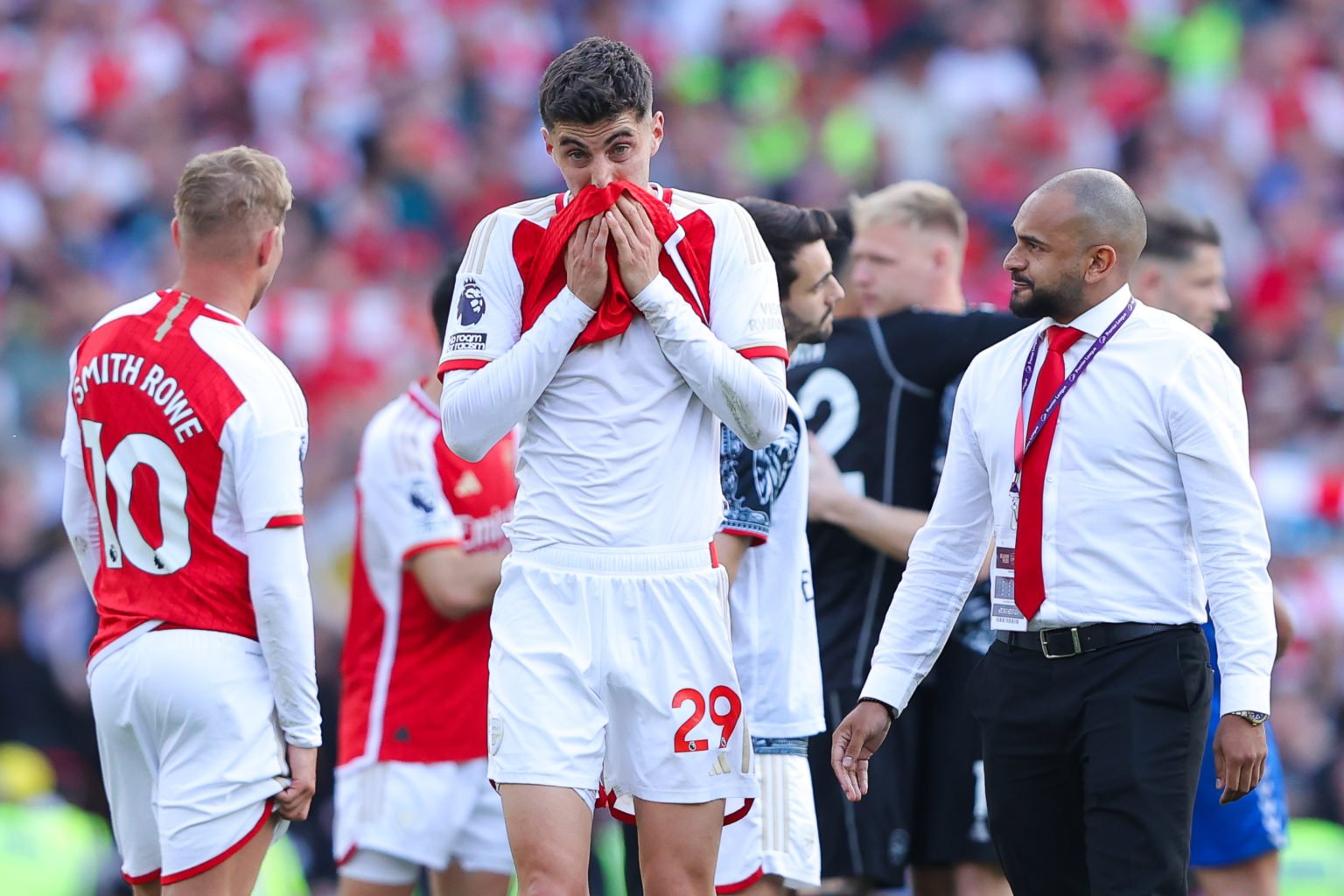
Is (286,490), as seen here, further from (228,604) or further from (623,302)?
(623,302)

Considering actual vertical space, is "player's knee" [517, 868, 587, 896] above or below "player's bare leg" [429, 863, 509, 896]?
above

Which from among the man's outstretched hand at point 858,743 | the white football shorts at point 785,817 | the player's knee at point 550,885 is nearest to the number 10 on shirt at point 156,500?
the player's knee at point 550,885

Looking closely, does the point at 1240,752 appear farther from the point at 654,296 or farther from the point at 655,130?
the point at 655,130

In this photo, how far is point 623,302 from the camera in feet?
13.9

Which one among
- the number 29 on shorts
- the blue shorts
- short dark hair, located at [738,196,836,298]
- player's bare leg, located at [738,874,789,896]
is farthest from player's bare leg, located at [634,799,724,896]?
the blue shorts

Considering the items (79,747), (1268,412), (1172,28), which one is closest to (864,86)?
(1172,28)

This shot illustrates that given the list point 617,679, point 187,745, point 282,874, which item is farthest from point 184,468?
point 282,874

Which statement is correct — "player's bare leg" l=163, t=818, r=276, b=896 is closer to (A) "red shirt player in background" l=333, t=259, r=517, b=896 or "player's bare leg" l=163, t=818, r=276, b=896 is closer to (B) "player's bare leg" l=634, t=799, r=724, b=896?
(B) "player's bare leg" l=634, t=799, r=724, b=896

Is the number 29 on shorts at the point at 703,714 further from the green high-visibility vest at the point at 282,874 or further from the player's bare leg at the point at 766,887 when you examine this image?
the green high-visibility vest at the point at 282,874

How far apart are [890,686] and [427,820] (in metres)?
1.86

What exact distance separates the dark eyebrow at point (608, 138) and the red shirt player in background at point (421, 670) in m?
1.67

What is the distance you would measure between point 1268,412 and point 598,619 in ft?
31.4

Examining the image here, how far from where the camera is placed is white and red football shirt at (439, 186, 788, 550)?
4.26 m

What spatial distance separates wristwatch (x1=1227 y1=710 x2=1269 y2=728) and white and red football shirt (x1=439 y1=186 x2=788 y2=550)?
128cm
